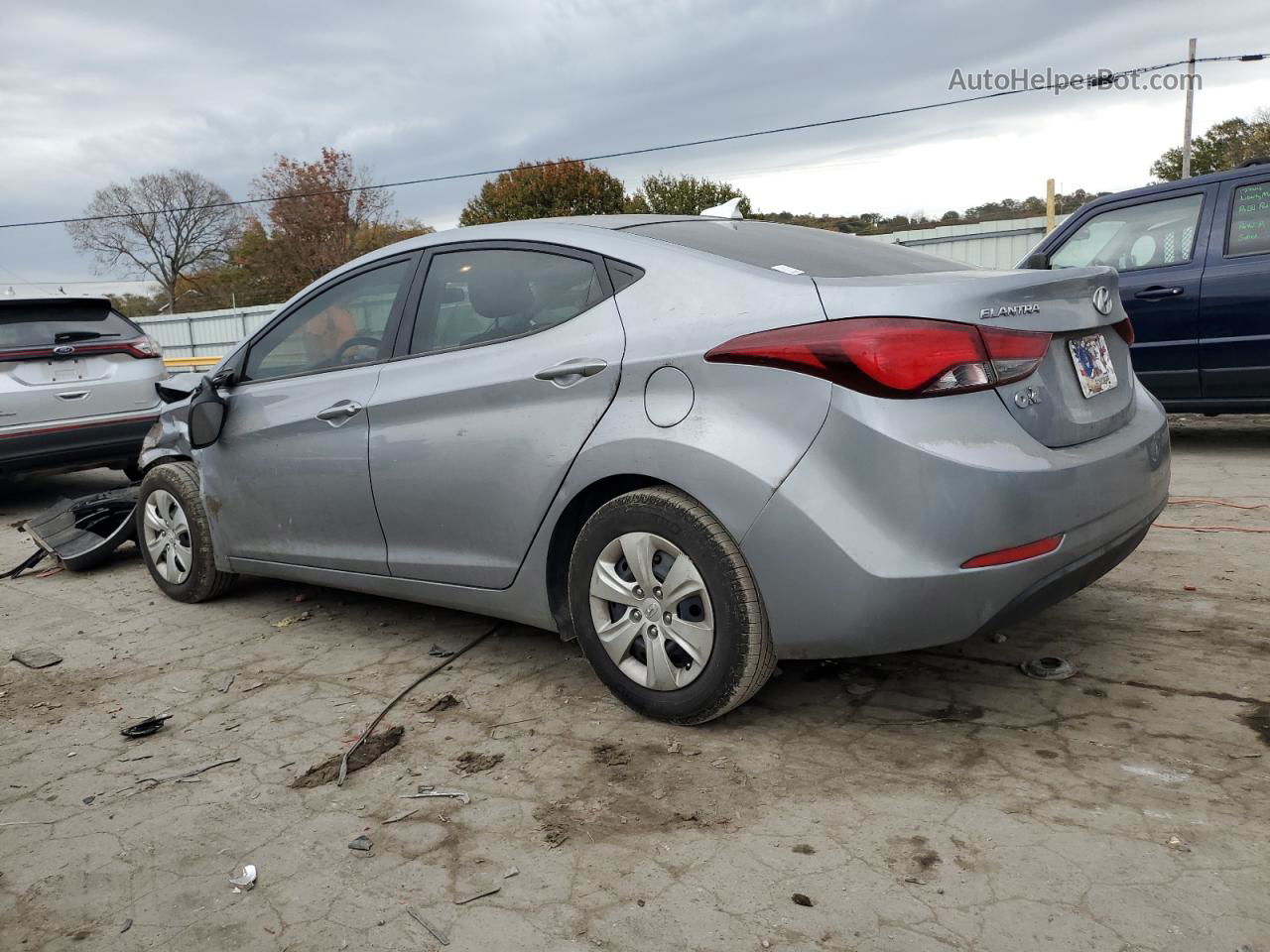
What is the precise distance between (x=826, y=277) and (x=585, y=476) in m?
0.92

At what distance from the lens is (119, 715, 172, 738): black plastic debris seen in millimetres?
3496

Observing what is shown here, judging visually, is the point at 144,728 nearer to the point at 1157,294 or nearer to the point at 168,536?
the point at 168,536

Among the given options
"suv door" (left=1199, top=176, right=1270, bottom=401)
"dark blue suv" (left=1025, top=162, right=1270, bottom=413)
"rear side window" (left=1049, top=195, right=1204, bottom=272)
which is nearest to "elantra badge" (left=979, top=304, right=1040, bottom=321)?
"dark blue suv" (left=1025, top=162, right=1270, bottom=413)

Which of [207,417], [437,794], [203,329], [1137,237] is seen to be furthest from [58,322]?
[203,329]

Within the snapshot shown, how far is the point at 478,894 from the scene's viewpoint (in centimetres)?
238

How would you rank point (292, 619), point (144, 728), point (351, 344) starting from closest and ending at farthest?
point (144, 728) < point (351, 344) < point (292, 619)

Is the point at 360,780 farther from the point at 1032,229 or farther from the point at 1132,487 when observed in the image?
the point at 1032,229

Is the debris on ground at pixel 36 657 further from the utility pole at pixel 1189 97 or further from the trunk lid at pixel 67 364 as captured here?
the utility pole at pixel 1189 97

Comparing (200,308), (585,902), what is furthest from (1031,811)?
(200,308)

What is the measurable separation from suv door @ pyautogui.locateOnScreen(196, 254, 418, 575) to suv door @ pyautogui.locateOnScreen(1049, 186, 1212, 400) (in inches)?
191

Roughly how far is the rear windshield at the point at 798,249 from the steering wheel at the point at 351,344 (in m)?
1.19

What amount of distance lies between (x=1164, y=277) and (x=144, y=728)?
663 cm

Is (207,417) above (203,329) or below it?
below

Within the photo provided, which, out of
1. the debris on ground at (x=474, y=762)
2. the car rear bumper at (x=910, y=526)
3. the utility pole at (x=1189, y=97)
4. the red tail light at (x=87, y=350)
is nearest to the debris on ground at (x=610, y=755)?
the debris on ground at (x=474, y=762)
